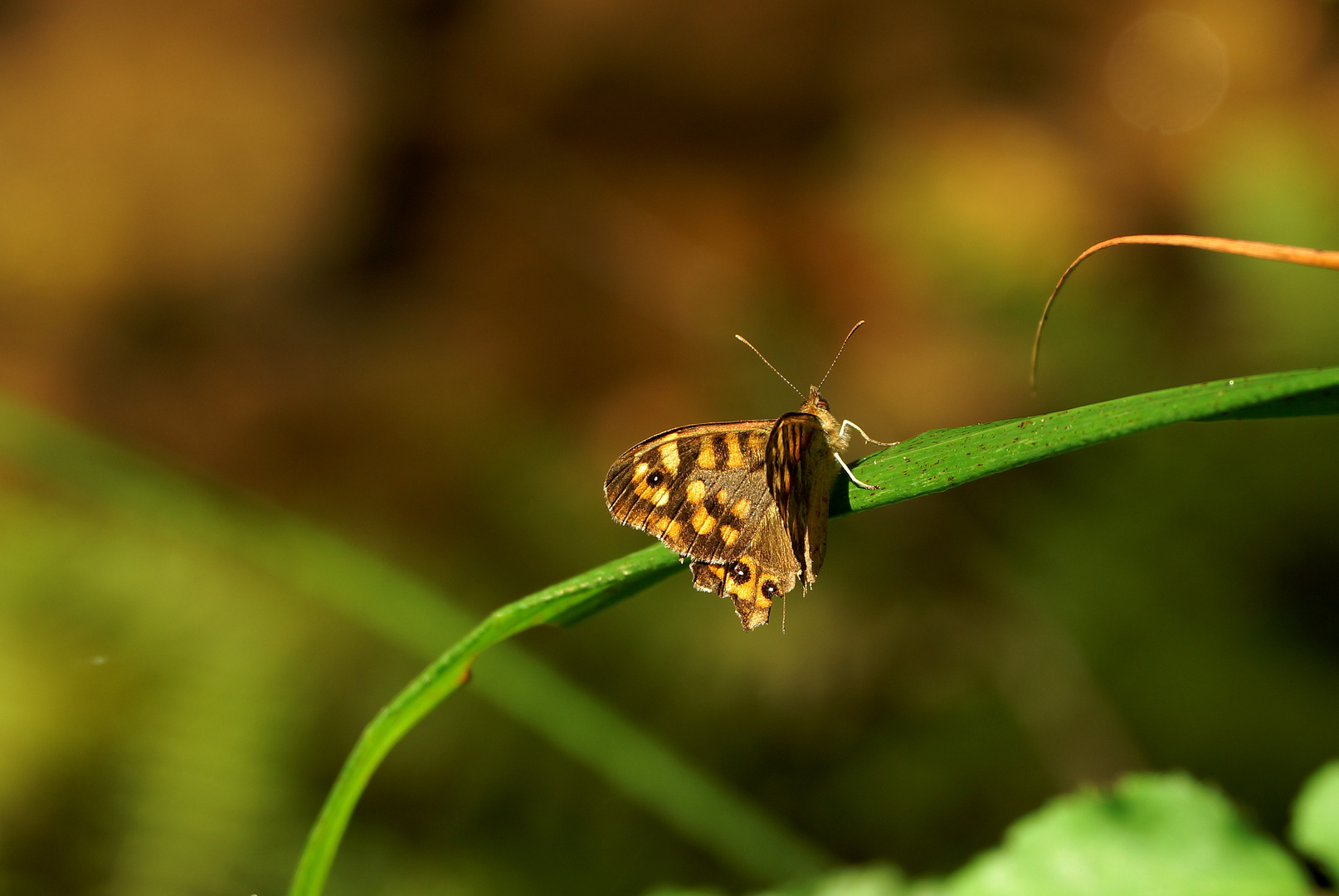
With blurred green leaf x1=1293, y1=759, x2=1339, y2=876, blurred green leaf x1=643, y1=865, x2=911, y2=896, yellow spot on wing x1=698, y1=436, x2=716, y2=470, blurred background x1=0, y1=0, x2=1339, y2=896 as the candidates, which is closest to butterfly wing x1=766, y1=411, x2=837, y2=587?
yellow spot on wing x1=698, y1=436, x2=716, y2=470

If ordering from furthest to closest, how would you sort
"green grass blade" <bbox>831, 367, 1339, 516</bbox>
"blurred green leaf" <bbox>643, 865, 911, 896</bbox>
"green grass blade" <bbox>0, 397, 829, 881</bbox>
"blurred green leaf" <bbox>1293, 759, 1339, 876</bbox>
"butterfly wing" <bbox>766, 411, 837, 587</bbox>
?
"green grass blade" <bbox>0, 397, 829, 881</bbox> < "butterfly wing" <bbox>766, 411, 837, 587</bbox> < "blurred green leaf" <bbox>643, 865, 911, 896</bbox> < "blurred green leaf" <bbox>1293, 759, 1339, 876</bbox> < "green grass blade" <bbox>831, 367, 1339, 516</bbox>

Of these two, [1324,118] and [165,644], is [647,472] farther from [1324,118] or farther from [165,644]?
[1324,118]

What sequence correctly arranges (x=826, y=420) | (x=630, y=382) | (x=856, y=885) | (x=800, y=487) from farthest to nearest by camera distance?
(x=630, y=382), (x=826, y=420), (x=800, y=487), (x=856, y=885)

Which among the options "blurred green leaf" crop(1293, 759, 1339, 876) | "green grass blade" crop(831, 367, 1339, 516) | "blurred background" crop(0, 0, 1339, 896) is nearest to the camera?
"green grass blade" crop(831, 367, 1339, 516)

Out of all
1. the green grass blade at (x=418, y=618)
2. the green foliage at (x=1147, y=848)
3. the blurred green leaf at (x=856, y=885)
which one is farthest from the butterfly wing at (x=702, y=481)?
the green grass blade at (x=418, y=618)

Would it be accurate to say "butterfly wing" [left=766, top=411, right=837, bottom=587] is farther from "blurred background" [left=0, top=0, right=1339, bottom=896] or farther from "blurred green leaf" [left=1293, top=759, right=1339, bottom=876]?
"blurred background" [left=0, top=0, right=1339, bottom=896]

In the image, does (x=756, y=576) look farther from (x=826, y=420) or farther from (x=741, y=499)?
(x=826, y=420)

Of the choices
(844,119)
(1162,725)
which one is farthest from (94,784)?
(844,119)

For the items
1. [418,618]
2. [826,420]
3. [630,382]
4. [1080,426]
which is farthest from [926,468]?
[630,382]
